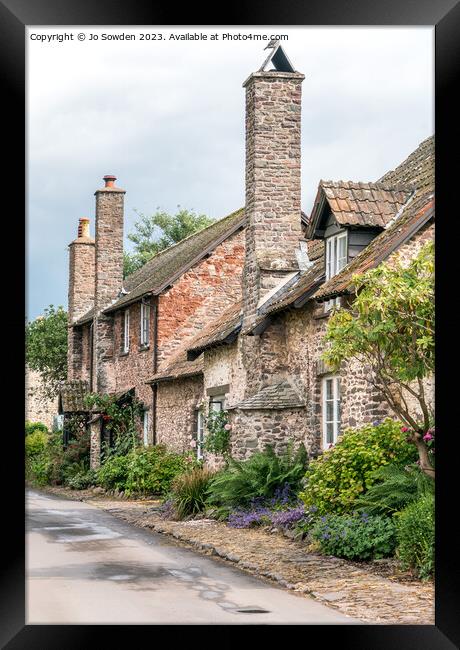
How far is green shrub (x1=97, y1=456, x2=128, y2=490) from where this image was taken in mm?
27688

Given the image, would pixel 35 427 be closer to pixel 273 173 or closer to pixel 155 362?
pixel 155 362

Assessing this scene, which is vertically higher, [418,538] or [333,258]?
[333,258]

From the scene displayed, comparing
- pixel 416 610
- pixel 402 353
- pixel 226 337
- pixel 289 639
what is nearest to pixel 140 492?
pixel 226 337

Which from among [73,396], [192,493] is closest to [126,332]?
[73,396]

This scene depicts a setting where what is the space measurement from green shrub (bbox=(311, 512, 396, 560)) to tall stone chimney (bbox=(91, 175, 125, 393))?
2132cm

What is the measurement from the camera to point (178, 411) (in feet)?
91.5

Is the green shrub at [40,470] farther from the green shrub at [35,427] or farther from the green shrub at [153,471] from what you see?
the green shrub at [35,427]

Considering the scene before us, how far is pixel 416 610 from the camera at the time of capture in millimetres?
9945

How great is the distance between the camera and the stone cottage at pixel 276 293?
17844 millimetres

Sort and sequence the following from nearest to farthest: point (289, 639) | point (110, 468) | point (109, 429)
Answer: point (289, 639) < point (110, 468) < point (109, 429)

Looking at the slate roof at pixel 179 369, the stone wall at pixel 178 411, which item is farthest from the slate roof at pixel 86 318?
the stone wall at pixel 178 411

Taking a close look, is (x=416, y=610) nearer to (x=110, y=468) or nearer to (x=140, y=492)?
(x=140, y=492)

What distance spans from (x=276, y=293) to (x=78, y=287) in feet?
67.8
